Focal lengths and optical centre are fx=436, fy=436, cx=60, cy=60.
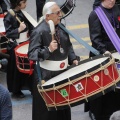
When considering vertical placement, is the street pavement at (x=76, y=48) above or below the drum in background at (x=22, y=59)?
below

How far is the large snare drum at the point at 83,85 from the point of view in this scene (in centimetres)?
407

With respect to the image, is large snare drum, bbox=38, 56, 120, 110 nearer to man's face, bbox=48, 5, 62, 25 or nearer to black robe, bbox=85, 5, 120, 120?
man's face, bbox=48, 5, 62, 25

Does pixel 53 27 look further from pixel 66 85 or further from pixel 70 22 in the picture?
pixel 70 22

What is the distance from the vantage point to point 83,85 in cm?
409

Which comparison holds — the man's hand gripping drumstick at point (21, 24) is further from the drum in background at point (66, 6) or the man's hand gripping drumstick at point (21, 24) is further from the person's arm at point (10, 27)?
the drum in background at point (66, 6)

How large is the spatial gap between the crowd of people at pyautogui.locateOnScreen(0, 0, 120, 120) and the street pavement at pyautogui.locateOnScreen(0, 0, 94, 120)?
18 cm

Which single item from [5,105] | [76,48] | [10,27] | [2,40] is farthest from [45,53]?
[76,48]

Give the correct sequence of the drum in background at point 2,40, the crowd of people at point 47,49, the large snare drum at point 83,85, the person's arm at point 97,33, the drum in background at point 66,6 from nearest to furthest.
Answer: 1. the large snare drum at point 83,85
2. the crowd of people at point 47,49
3. the person's arm at point 97,33
4. the drum in background at point 2,40
5. the drum in background at point 66,6

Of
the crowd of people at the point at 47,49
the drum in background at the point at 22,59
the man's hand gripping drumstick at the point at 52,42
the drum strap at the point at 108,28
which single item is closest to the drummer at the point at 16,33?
the crowd of people at the point at 47,49

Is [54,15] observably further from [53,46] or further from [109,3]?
[109,3]

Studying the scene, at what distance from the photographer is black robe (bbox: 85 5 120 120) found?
5.11 metres

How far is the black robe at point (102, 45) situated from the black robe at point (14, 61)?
1.14m

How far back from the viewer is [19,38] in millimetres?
5965

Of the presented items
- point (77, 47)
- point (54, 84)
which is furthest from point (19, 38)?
point (77, 47)
